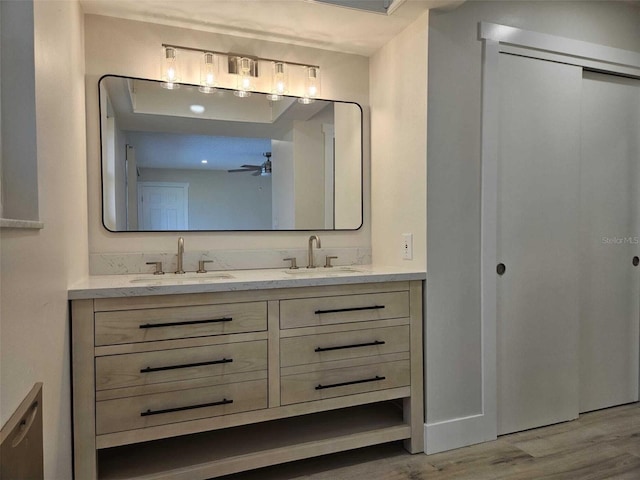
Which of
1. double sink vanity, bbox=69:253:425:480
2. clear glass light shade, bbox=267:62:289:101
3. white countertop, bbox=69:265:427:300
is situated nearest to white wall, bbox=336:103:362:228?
clear glass light shade, bbox=267:62:289:101

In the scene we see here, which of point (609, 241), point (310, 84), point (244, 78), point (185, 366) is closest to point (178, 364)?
point (185, 366)

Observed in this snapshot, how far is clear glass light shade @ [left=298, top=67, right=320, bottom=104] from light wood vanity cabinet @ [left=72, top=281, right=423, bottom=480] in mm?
1245

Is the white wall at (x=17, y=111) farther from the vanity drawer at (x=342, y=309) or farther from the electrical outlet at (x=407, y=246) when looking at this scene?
the electrical outlet at (x=407, y=246)

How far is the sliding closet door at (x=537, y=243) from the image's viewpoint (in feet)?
7.34

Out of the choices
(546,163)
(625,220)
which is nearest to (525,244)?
(546,163)

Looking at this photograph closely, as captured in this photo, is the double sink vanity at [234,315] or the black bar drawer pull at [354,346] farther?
the black bar drawer pull at [354,346]

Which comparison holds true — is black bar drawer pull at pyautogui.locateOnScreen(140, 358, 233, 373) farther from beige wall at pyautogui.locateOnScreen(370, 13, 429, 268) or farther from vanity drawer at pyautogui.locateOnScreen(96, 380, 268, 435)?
beige wall at pyautogui.locateOnScreen(370, 13, 429, 268)

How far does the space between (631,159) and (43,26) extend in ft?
10.2

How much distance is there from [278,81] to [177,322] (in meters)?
1.53

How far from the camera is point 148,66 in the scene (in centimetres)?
223

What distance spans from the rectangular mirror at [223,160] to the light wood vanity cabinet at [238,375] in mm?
722

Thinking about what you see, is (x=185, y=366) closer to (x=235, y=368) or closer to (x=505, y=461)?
(x=235, y=368)

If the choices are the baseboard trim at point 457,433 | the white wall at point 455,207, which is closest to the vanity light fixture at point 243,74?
the white wall at point 455,207

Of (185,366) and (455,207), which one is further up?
(455,207)
